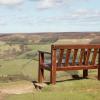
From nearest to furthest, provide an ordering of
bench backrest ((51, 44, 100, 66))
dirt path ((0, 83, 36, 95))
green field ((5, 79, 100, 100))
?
green field ((5, 79, 100, 100)) < dirt path ((0, 83, 36, 95)) < bench backrest ((51, 44, 100, 66))

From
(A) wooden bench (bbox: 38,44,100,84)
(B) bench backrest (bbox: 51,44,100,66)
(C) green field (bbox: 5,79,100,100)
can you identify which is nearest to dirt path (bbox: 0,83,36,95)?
(A) wooden bench (bbox: 38,44,100,84)

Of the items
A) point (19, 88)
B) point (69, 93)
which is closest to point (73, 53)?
point (19, 88)

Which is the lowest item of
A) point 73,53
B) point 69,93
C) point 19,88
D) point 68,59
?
point 19,88

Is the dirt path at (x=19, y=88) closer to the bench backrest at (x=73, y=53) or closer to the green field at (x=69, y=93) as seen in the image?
the green field at (x=69, y=93)

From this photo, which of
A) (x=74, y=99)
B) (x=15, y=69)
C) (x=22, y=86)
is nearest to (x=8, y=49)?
(x=15, y=69)

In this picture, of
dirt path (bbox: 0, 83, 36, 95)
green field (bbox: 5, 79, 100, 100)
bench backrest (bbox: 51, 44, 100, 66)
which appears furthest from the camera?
bench backrest (bbox: 51, 44, 100, 66)

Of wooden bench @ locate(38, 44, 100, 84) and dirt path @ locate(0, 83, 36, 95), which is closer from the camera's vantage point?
dirt path @ locate(0, 83, 36, 95)

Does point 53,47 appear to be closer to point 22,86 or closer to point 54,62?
point 54,62

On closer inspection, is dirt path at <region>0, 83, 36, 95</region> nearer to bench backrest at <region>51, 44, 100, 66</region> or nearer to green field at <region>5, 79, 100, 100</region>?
green field at <region>5, 79, 100, 100</region>

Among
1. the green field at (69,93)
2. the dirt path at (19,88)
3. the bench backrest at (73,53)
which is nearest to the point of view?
the green field at (69,93)

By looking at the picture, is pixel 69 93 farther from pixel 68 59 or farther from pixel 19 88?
pixel 19 88

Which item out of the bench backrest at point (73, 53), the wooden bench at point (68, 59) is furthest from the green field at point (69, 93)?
the bench backrest at point (73, 53)

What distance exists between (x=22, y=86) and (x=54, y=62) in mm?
2108

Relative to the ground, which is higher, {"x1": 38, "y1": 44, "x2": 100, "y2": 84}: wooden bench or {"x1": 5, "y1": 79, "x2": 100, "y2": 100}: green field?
{"x1": 38, "y1": 44, "x2": 100, "y2": 84}: wooden bench
